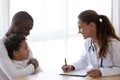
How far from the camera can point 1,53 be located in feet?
7.16

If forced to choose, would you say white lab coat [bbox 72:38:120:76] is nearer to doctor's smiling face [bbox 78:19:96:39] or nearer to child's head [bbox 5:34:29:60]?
doctor's smiling face [bbox 78:19:96:39]

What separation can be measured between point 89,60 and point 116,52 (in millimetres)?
339

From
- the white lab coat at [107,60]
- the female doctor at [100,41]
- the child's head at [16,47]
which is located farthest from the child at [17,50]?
the white lab coat at [107,60]

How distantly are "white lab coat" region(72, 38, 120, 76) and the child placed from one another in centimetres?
45

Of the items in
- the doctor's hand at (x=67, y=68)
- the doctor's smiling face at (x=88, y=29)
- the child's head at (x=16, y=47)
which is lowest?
the doctor's hand at (x=67, y=68)

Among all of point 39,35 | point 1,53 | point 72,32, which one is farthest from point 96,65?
point 72,32

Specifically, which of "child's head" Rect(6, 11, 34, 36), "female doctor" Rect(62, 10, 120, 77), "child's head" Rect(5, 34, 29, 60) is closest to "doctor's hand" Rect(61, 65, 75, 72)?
"female doctor" Rect(62, 10, 120, 77)

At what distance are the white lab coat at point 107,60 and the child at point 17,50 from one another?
1.48ft

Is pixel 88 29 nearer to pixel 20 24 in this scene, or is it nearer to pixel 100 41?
pixel 100 41

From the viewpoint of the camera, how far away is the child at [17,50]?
2.24 meters

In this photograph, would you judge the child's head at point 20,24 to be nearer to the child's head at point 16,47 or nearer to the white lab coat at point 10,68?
the child's head at point 16,47

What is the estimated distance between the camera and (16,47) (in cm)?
224

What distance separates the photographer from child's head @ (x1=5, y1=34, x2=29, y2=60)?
2.24 meters

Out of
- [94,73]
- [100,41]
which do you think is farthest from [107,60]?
[94,73]
